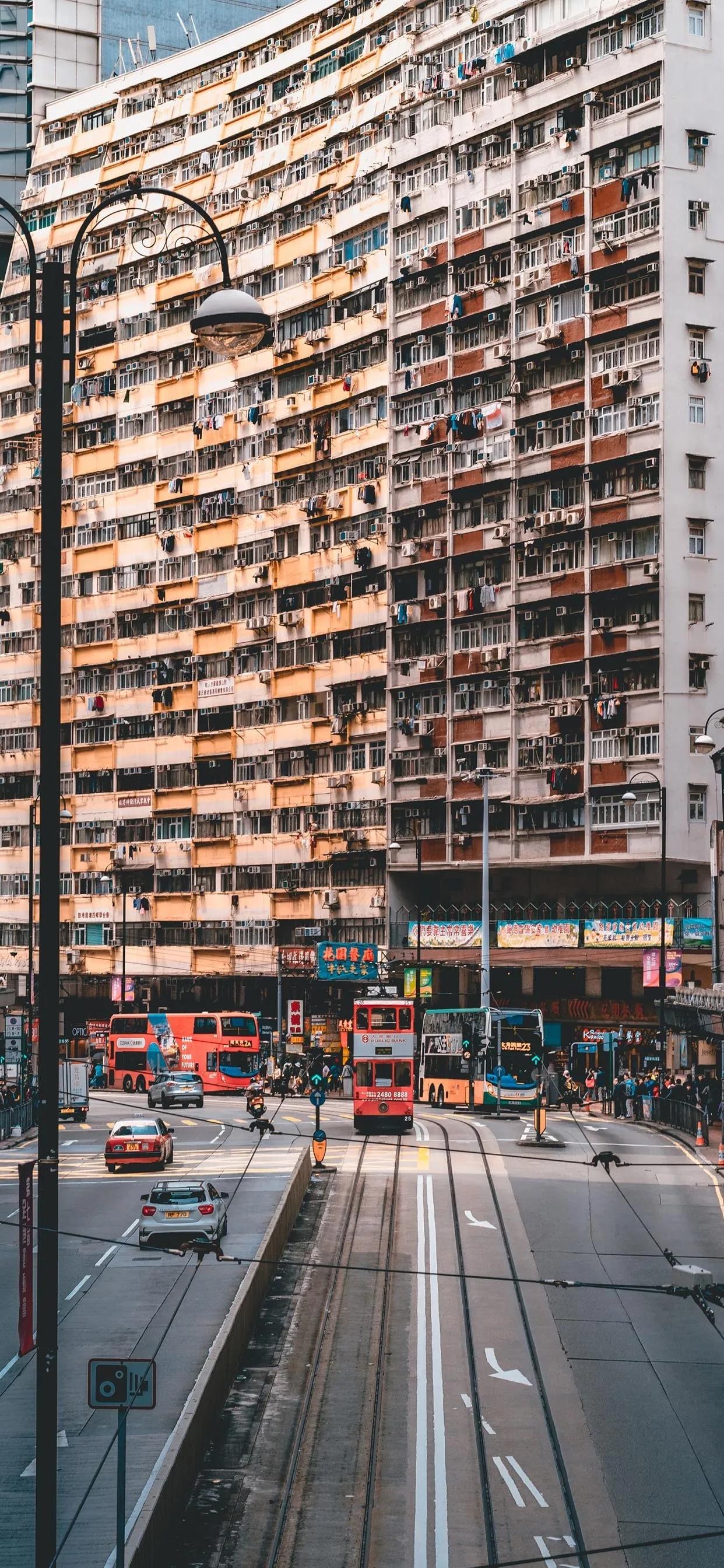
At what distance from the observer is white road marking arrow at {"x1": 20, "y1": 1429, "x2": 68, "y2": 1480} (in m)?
21.6

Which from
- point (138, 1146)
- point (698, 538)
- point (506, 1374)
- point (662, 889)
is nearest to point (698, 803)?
point (662, 889)

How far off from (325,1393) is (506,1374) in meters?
2.42

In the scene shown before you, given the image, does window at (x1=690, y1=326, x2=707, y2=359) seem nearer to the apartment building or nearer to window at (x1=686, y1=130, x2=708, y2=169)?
the apartment building

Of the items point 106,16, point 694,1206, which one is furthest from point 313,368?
point 694,1206

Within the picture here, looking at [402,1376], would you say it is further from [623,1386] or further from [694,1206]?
[694,1206]

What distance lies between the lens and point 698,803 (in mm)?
70562

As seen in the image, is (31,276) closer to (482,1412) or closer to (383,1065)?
(482,1412)

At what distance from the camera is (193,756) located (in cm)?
9325

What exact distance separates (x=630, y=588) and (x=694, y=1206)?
35194mm

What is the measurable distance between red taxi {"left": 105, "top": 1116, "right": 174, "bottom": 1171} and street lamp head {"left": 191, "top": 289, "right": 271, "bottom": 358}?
3524cm

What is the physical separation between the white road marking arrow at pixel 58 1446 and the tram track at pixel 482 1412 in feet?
14.9

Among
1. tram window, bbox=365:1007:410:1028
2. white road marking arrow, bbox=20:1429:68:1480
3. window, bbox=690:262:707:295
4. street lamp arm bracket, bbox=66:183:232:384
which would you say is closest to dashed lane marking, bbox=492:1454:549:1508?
white road marking arrow, bbox=20:1429:68:1480

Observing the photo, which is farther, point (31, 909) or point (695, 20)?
point (31, 909)

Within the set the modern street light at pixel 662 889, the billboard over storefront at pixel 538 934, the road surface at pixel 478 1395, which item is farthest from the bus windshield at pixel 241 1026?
the road surface at pixel 478 1395
